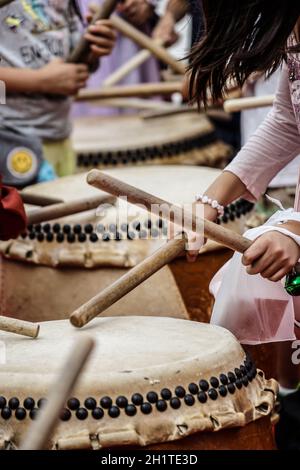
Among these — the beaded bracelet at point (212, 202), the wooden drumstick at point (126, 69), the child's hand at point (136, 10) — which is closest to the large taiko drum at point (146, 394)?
the beaded bracelet at point (212, 202)

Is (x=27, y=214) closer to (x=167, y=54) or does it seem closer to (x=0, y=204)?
(x=0, y=204)

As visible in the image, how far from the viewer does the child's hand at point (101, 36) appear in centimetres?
269

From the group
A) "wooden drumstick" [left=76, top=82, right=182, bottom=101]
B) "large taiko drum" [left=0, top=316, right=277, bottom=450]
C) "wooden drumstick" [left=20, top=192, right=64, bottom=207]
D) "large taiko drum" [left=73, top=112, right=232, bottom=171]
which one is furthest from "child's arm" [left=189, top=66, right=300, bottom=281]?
"wooden drumstick" [left=76, top=82, right=182, bottom=101]

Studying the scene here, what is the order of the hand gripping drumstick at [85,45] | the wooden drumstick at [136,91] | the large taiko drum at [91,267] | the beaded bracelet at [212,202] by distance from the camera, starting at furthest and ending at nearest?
the wooden drumstick at [136,91] → the hand gripping drumstick at [85,45] → the large taiko drum at [91,267] → the beaded bracelet at [212,202]

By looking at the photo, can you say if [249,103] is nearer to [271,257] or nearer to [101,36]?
[101,36]

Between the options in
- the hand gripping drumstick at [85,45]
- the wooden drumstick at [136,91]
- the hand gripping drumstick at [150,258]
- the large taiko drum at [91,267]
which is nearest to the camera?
the hand gripping drumstick at [150,258]

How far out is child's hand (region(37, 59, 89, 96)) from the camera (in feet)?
9.17

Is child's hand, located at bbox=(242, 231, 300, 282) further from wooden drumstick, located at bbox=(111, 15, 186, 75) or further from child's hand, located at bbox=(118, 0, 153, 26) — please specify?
child's hand, located at bbox=(118, 0, 153, 26)

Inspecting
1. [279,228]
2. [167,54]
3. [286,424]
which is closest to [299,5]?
[279,228]

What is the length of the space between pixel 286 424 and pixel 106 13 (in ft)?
3.83

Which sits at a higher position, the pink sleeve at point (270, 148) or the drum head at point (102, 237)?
the pink sleeve at point (270, 148)

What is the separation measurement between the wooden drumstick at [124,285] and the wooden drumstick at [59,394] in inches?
21.8

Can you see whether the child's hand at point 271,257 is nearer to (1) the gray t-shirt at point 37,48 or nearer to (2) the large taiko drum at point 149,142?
(1) the gray t-shirt at point 37,48

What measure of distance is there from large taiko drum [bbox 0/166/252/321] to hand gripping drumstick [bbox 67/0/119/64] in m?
0.67
